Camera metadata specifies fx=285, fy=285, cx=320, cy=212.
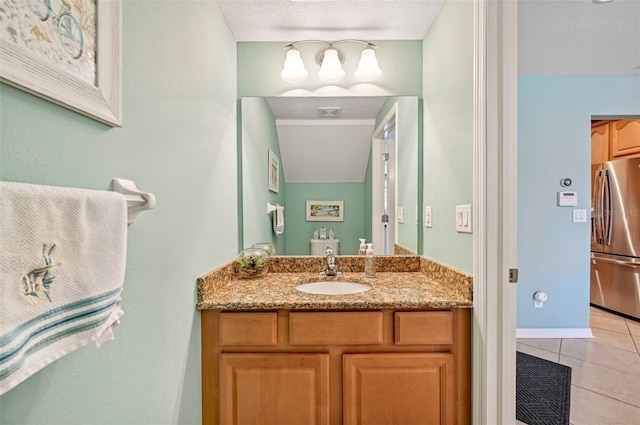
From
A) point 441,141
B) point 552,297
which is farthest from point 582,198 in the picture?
point 441,141

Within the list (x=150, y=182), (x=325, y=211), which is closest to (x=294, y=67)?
(x=325, y=211)

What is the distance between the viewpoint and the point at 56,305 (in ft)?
1.58

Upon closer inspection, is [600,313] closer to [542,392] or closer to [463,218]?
[542,392]

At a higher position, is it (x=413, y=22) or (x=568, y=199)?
(x=413, y=22)

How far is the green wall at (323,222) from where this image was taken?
1843 mm

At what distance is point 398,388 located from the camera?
1.21 m

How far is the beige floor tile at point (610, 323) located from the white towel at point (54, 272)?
4.01 meters

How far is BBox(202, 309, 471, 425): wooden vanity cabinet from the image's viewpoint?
47.4 inches

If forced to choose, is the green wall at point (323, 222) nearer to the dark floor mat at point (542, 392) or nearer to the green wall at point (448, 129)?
the green wall at point (448, 129)

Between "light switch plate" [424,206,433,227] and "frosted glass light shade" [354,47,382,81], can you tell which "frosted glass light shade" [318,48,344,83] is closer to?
"frosted glass light shade" [354,47,382,81]

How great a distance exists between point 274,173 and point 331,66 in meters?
0.73

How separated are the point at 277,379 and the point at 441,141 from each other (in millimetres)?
1386

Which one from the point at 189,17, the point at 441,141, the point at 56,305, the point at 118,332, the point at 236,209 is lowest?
the point at 118,332

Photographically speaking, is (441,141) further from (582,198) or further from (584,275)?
(584,275)
